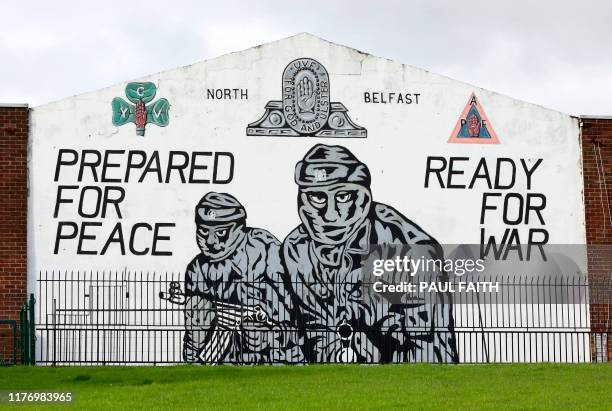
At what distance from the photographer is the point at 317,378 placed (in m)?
20.0

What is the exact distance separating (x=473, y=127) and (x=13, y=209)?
9.69 m

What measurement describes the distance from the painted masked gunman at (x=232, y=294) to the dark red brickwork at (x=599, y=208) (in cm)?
649

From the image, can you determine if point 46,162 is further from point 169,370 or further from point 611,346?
point 611,346

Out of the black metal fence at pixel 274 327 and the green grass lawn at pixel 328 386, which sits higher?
the black metal fence at pixel 274 327

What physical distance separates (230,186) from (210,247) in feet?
4.38

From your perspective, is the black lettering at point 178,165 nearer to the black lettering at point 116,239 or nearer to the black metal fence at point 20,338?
the black lettering at point 116,239

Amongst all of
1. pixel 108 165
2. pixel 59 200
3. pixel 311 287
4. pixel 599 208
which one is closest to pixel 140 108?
pixel 108 165

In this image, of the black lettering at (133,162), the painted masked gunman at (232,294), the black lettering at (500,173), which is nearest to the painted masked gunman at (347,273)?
the painted masked gunman at (232,294)

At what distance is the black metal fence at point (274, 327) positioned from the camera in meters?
24.6

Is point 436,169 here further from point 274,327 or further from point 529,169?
point 274,327

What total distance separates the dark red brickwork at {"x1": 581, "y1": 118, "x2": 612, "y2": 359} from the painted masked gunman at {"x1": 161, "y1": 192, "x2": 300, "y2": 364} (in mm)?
6485

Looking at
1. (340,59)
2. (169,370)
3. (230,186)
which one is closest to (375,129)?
(340,59)

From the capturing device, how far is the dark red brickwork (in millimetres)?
26062

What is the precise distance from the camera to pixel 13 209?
25.1 meters
